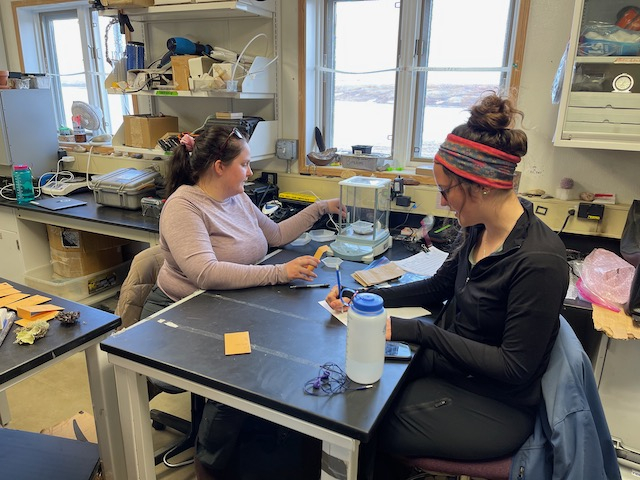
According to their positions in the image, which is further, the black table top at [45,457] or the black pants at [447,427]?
the black table top at [45,457]

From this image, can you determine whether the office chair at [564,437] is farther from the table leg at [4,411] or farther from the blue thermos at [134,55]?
the blue thermos at [134,55]

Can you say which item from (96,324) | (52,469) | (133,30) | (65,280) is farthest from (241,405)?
(133,30)

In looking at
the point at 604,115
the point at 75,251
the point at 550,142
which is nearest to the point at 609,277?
the point at 604,115

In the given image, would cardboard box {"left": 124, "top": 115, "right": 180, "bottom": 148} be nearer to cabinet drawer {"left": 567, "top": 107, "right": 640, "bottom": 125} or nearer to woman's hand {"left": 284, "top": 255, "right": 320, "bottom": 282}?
woman's hand {"left": 284, "top": 255, "right": 320, "bottom": 282}

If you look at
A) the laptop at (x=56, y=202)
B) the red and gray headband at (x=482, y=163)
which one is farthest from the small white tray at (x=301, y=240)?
the laptop at (x=56, y=202)

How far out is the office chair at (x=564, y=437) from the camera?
3.62ft

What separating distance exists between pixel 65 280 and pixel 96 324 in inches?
80.7

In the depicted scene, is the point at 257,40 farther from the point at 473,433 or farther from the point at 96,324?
the point at 473,433

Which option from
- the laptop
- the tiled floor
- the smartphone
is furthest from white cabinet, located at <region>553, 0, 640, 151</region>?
the laptop

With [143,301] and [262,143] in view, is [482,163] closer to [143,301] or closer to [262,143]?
[143,301]

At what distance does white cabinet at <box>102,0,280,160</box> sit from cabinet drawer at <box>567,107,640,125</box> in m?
1.57

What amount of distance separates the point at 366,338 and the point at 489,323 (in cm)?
37

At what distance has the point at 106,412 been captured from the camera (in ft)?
4.75

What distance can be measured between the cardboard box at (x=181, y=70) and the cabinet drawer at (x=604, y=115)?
191cm
